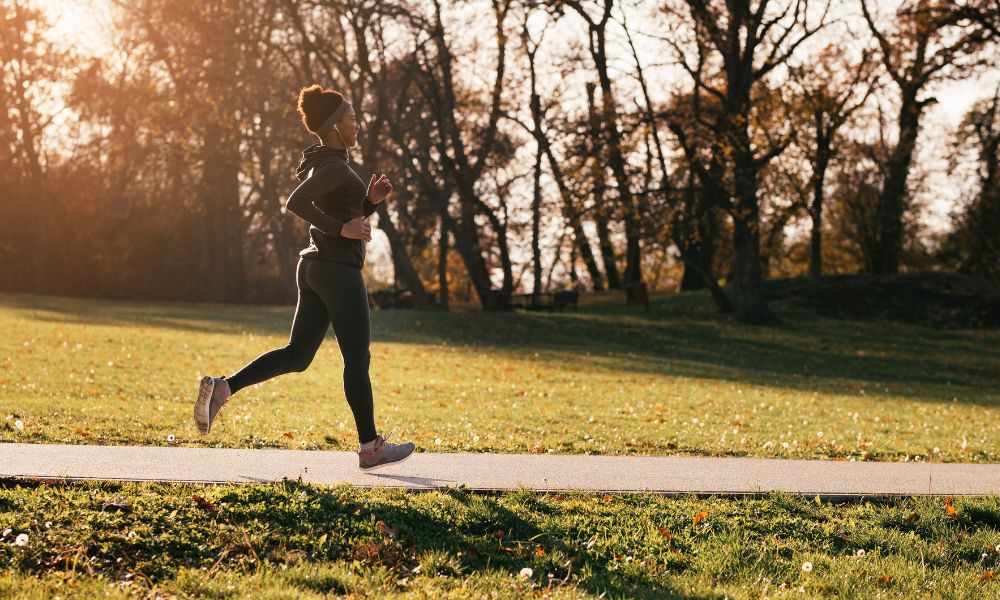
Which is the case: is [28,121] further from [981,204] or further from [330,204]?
[330,204]

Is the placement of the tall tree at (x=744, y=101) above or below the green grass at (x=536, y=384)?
above

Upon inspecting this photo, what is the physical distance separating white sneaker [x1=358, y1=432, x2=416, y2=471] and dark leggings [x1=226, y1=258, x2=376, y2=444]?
0.26 ft

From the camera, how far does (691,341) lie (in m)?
26.9

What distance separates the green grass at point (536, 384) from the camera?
30.4 feet

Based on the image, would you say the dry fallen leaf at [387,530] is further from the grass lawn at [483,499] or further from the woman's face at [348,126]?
the woman's face at [348,126]

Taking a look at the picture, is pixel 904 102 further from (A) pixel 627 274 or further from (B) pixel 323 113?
(B) pixel 323 113

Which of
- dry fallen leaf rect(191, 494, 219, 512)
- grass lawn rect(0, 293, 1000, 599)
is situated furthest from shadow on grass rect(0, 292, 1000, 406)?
dry fallen leaf rect(191, 494, 219, 512)

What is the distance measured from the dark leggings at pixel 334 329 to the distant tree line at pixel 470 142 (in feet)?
70.4

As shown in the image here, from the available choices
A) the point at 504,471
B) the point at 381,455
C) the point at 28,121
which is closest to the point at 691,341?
the point at 504,471

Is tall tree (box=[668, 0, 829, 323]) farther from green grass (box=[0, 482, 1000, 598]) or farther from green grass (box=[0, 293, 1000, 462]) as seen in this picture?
green grass (box=[0, 482, 1000, 598])

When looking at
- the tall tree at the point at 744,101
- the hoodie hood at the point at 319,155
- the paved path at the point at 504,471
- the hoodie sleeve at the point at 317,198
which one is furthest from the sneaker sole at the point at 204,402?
the tall tree at the point at 744,101

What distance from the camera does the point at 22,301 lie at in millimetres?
31359

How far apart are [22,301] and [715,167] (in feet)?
69.1

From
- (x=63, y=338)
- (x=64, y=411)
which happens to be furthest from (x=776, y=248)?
(x=64, y=411)
